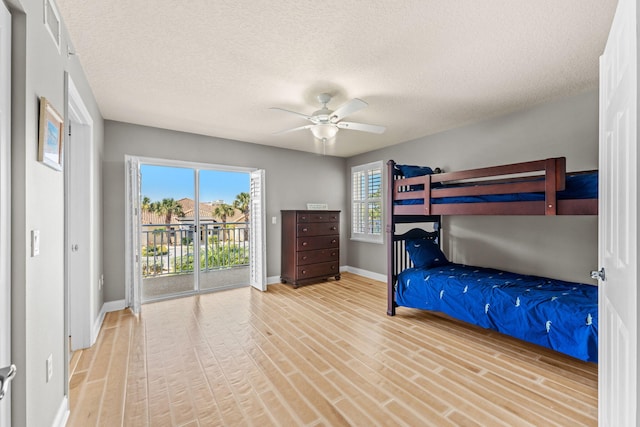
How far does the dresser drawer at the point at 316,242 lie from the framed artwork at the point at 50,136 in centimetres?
338

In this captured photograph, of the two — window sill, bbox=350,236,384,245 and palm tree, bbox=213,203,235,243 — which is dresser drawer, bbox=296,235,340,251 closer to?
window sill, bbox=350,236,384,245

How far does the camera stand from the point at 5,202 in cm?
115

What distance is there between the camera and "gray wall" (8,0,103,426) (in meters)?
1.20

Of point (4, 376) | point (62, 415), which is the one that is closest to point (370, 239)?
point (62, 415)

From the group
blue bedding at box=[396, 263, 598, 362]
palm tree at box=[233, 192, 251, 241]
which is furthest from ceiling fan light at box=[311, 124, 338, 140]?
palm tree at box=[233, 192, 251, 241]

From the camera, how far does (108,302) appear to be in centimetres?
354

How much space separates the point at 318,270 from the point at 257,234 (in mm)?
1227

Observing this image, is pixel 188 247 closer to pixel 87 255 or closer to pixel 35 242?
pixel 87 255

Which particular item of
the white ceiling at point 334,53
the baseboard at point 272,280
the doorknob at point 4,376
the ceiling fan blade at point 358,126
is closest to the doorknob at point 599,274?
the white ceiling at point 334,53

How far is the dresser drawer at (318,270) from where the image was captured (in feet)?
15.6

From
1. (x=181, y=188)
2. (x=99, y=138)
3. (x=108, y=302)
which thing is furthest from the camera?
(x=181, y=188)

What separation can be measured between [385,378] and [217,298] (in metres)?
2.88

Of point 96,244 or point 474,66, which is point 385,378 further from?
point 96,244

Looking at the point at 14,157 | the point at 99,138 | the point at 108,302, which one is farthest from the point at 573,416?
the point at 99,138
